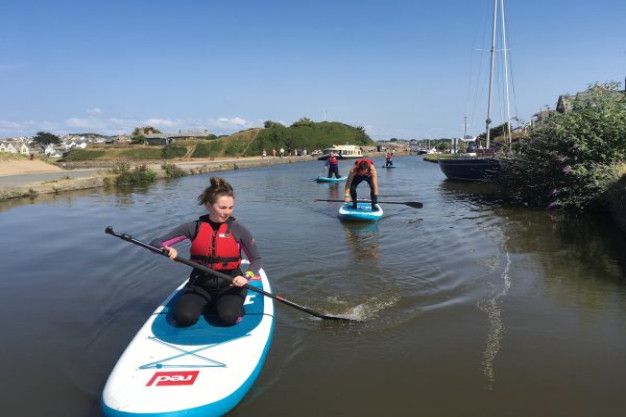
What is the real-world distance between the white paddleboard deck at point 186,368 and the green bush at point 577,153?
38.6 ft

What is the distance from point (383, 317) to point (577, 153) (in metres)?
10.9

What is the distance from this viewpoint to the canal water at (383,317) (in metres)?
4.07

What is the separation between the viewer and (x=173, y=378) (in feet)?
11.9

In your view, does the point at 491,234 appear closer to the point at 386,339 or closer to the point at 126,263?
the point at 386,339

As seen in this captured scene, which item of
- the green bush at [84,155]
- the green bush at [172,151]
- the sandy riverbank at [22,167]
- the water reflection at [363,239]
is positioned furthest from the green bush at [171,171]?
the green bush at [84,155]

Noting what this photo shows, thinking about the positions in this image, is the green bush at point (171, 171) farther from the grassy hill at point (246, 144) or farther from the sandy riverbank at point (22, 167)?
the grassy hill at point (246, 144)

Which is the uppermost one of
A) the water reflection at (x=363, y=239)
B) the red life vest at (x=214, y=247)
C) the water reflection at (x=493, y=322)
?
the red life vest at (x=214, y=247)

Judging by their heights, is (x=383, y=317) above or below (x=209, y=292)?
below

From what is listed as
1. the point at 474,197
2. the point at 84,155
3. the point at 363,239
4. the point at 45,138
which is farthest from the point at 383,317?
the point at 45,138

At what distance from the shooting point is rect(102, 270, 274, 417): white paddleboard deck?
340cm

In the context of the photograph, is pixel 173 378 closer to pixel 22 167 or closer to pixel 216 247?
pixel 216 247

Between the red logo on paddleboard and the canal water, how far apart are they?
23.6 inches

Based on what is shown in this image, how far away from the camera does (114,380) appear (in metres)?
3.66

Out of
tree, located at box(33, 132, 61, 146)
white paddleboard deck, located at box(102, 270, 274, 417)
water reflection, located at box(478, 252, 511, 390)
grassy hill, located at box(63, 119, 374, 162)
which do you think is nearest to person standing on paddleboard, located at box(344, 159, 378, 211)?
water reflection, located at box(478, 252, 511, 390)
